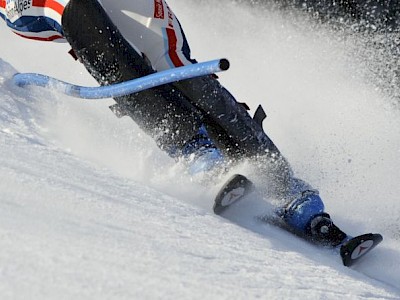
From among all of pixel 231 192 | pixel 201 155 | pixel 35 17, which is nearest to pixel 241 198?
pixel 231 192

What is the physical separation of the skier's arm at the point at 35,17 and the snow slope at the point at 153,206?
0.89ft

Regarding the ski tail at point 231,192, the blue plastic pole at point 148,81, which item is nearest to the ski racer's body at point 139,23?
the blue plastic pole at point 148,81

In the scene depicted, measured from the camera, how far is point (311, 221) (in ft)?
6.08

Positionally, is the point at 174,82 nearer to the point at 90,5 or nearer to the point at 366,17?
the point at 90,5

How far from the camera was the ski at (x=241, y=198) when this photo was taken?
1732 mm

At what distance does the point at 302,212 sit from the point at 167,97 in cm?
48

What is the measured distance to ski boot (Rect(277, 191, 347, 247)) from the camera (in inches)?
72.7

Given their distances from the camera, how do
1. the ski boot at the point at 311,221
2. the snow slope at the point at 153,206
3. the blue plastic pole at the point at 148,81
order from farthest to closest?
the ski boot at the point at 311,221 → the blue plastic pole at the point at 148,81 → the snow slope at the point at 153,206

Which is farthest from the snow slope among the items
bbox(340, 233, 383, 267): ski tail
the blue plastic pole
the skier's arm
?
the skier's arm

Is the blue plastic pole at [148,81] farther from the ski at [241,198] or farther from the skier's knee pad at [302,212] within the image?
the skier's knee pad at [302,212]

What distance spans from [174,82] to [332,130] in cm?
129

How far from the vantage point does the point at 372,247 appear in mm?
1792

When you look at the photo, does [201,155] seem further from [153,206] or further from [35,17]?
[35,17]

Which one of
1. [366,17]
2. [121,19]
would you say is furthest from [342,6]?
[121,19]
